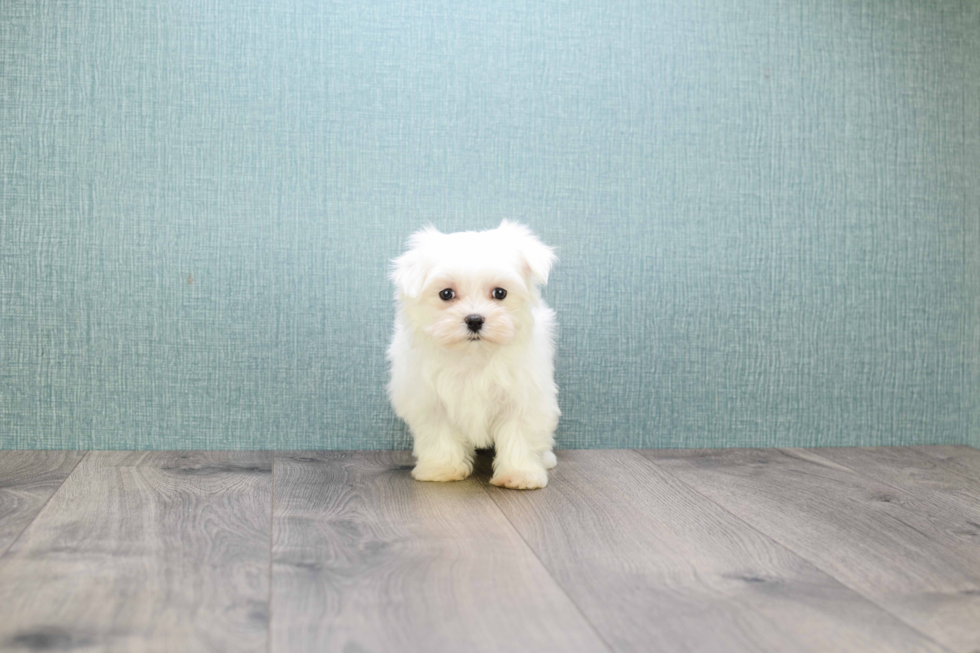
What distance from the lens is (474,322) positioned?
1.85 m

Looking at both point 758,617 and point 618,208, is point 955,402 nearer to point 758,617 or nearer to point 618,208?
point 618,208

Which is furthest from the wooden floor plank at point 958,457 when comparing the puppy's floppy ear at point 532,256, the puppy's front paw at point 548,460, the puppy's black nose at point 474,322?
the puppy's black nose at point 474,322

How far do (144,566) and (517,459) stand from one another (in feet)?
2.95

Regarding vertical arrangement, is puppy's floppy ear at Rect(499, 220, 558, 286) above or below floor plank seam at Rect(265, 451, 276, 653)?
above

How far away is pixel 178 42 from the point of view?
226cm

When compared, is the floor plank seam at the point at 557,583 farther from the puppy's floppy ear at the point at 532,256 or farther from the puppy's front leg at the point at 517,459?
the puppy's floppy ear at the point at 532,256

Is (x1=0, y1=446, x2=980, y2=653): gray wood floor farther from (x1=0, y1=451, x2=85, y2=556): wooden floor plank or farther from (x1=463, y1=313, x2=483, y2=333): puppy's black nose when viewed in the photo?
(x1=463, y1=313, x2=483, y2=333): puppy's black nose

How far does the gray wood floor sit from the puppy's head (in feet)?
1.27

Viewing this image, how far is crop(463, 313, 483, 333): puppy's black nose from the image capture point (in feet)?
6.06

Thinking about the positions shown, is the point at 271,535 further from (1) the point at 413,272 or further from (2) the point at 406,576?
(1) the point at 413,272

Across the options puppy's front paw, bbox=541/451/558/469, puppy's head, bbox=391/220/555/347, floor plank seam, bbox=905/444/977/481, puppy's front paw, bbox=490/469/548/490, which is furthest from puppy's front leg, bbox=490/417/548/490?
floor plank seam, bbox=905/444/977/481

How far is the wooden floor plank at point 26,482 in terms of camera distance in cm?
162

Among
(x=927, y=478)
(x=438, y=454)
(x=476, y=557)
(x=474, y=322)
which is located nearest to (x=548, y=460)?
(x=438, y=454)

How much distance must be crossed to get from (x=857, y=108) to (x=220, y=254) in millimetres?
1925
